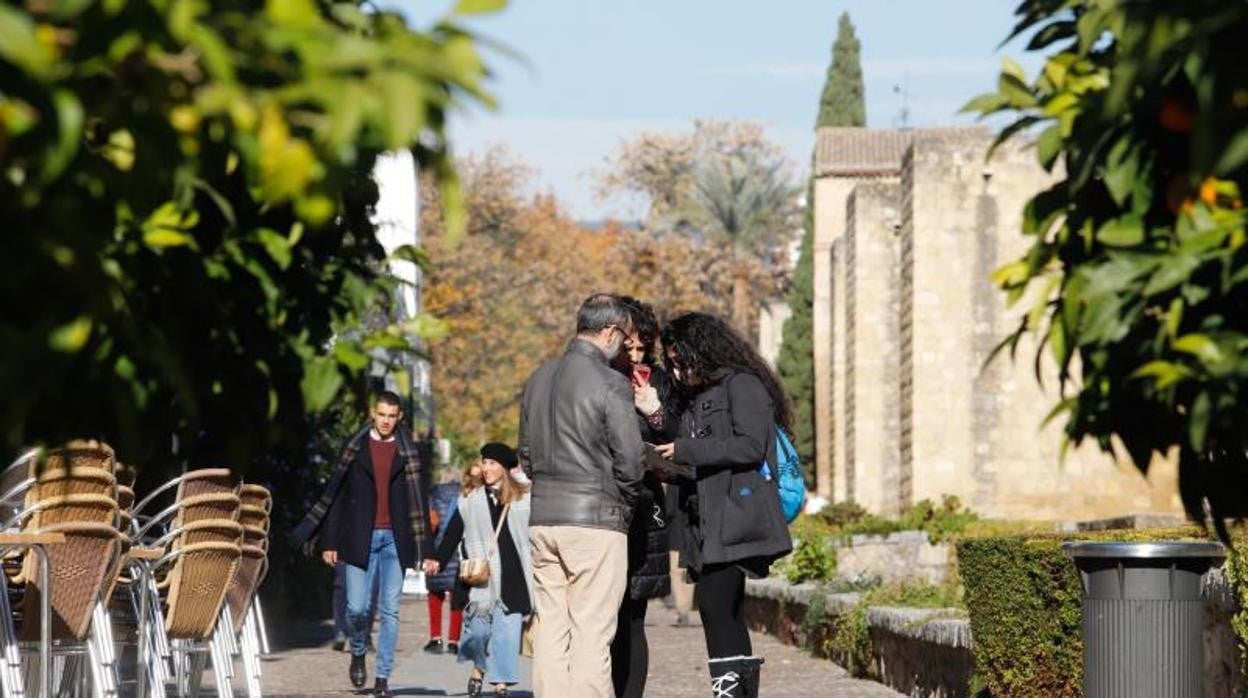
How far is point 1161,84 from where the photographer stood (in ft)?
13.3

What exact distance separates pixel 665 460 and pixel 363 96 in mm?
7322

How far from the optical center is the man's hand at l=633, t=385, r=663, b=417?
10.8 meters

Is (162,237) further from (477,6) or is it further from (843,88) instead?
(843,88)

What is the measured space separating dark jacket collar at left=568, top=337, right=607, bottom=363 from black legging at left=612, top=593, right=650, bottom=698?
40.7 inches

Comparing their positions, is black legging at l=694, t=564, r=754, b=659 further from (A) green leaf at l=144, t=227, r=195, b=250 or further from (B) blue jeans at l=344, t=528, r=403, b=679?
(A) green leaf at l=144, t=227, r=195, b=250

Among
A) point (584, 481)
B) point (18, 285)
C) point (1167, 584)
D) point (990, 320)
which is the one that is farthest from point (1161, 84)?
point (990, 320)

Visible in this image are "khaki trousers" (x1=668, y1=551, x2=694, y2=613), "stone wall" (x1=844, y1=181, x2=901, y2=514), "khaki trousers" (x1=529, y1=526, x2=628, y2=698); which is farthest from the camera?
"stone wall" (x1=844, y1=181, x2=901, y2=514)

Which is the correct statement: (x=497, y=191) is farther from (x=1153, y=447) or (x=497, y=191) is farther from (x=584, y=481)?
(x=1153, y=447)

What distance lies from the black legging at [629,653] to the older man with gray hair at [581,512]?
45cm

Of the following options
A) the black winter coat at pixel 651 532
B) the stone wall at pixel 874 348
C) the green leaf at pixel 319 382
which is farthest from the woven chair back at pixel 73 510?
the stone wall at pixel 874 348

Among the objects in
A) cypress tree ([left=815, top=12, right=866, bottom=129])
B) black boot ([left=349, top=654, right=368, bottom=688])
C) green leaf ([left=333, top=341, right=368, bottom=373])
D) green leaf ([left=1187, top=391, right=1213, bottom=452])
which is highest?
cypress tree ([left=815, top=12, right=866, bottom=129])

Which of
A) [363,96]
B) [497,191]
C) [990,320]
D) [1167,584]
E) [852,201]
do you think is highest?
[497,191]

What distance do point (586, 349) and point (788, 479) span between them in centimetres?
108

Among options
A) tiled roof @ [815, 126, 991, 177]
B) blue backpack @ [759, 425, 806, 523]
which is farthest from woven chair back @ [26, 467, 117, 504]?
tiled roof @ [815, 126, 991, 177]
